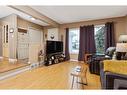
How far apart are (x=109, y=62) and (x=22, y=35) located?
5737mm

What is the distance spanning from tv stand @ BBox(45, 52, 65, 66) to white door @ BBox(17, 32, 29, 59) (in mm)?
1539

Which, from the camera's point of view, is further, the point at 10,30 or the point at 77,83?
the point at 10,30

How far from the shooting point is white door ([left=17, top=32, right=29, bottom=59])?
275 inches

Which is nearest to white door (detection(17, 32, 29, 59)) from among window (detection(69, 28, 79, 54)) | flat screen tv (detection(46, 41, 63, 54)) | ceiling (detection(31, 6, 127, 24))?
flat screen tv (detection(46, 41, 63, 54))

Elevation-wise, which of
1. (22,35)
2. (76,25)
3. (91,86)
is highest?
(76,25)

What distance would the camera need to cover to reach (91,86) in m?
3.55

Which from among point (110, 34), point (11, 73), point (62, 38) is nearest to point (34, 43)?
point (62, 38)

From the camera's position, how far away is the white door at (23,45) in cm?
698

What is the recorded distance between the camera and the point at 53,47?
7.11 metres

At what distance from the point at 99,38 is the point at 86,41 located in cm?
72

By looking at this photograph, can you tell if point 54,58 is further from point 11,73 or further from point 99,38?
point 11,73

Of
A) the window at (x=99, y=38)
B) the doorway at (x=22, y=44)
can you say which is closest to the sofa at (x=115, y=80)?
the window at (x=99, y=38)
